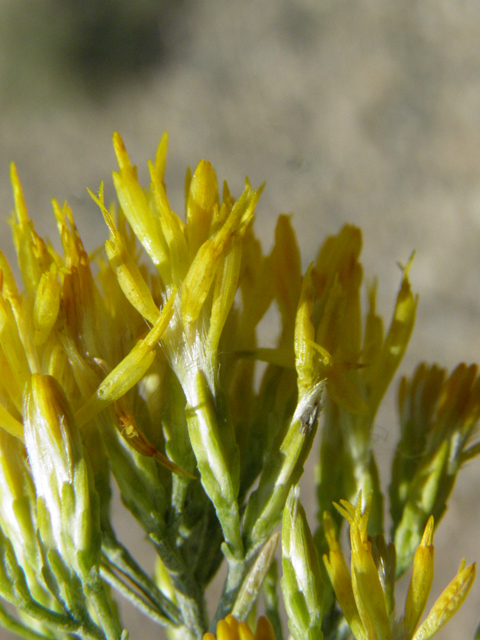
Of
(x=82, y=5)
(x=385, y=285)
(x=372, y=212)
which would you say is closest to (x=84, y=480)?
(x=385, y=285)

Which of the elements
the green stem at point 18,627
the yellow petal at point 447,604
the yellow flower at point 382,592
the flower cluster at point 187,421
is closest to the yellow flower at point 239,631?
the flower cluster at point 187,421

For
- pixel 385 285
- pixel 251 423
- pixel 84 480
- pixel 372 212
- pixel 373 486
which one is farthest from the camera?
pixel 372 212

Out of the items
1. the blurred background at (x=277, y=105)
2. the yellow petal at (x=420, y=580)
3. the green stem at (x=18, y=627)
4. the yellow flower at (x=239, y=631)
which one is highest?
the blurred background at (x=277, y=105)

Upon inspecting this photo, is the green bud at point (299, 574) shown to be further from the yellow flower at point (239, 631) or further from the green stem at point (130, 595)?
the green stem at point (130, 595)

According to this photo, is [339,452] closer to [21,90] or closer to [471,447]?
[471,447]

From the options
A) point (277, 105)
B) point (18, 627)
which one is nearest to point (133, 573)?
point (18, 627)

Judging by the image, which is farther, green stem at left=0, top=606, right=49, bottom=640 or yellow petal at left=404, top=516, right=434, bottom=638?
green stem at left=0, top=606, right=49, bottom=640

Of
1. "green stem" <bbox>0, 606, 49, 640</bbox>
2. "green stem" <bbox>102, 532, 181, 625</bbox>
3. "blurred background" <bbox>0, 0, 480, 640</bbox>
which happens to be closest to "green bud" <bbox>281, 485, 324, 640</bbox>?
"green stem" <bbox>102, 532, 181, 625</bbox>

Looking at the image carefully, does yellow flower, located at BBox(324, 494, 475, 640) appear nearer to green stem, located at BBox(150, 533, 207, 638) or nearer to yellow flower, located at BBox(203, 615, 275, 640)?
yellow flower, located at BBox(203, 615, 275, 640)
